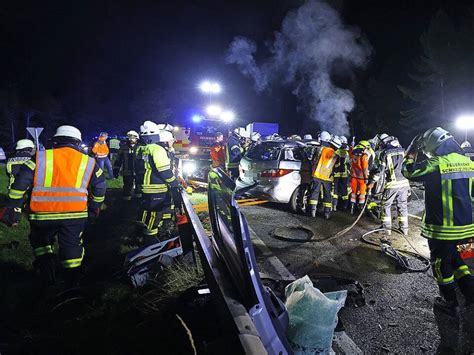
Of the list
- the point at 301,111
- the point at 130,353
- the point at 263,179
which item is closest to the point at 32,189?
the point at 130,353

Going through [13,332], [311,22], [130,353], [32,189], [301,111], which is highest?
[311,22]

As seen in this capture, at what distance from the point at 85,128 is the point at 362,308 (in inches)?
1755

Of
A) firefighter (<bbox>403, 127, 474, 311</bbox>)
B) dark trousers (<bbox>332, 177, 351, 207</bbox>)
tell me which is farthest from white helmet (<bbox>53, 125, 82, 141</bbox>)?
dark trousers (<bbox>332, 177, 351, 207</bbox>)

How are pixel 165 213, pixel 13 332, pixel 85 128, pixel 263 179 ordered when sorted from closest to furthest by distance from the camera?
pixel 13 332
pixel 165 213
pixel 263 179
pixel 85 128

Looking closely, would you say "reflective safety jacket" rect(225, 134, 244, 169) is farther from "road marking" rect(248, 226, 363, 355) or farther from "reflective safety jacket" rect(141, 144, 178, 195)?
"reflective safety jacket" rect(141, 144, 178, 195)

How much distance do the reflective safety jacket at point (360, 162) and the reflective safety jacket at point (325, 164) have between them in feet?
2.09

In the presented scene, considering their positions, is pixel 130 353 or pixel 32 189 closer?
pixel 130 353

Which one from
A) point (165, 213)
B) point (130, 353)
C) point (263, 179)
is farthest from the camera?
point (263, 179)

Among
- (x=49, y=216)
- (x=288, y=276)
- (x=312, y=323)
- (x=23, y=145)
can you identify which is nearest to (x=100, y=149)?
(x=23, y=145)

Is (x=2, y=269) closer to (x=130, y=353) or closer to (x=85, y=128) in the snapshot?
(x=130, y=353)

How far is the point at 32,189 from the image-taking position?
3152mm

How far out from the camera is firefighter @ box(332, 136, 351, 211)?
22.9 feet

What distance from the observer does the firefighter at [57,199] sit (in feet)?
10.3

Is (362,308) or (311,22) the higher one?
(311,22)
